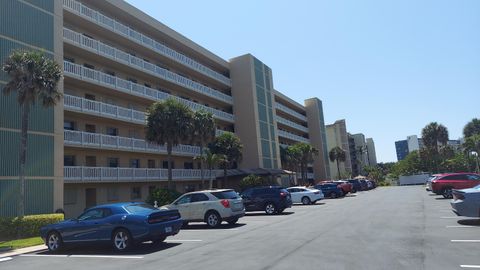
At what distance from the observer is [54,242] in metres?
13.8

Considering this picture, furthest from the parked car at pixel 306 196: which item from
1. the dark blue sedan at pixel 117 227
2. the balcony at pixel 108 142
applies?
the dark blue sedan at pixel 117 227

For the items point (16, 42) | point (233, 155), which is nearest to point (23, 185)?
point (16, 42)

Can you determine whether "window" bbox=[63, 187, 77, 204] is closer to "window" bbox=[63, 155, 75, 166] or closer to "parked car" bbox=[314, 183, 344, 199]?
"window" bbox=[63, 155, 75, 166]

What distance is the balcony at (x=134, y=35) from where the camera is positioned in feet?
100

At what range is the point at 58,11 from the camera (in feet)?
86.7

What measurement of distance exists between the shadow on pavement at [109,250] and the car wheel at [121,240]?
0.61 ft

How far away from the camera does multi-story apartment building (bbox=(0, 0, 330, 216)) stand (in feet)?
76.8

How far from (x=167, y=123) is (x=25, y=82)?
12.6 metres

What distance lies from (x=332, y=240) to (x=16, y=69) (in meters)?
17.7

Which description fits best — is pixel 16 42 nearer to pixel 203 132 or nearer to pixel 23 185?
pixel 23 185

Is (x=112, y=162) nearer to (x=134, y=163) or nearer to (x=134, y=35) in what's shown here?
(x=134, y=163)

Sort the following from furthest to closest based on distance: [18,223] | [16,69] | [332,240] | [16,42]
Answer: [16,42]
[16,69]
[18,223]
[332,240]

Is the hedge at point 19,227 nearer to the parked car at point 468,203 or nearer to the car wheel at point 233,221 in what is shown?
the car wheel at point 233,221

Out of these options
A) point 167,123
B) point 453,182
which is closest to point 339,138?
point 453,182
